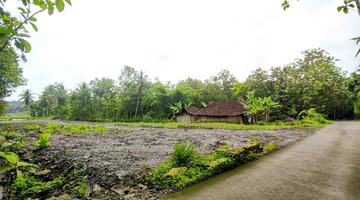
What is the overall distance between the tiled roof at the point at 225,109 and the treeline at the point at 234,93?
335 centimetres

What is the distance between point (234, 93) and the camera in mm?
28031

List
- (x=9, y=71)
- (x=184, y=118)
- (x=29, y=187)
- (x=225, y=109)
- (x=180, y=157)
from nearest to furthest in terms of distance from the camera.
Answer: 1. (x=29, y=187)
2. (x=180, y=157)
3. (x=9, y=71)
4. (x=225, y=109)
5. (x=184, y=118)

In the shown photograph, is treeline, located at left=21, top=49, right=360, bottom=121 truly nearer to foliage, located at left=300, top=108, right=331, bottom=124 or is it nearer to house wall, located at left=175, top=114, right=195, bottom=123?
house wall, located at left=175, top=114, right=195, bottom=123

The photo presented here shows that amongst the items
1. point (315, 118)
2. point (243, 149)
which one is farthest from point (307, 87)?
point (243, 149)

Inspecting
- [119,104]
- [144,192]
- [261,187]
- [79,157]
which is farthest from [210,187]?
[119,104]

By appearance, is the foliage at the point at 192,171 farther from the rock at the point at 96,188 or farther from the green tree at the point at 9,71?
the green tree at the point at 9,71

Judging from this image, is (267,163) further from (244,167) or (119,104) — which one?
(119,104)

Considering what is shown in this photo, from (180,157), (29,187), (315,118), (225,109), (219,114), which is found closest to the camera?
(29,187)

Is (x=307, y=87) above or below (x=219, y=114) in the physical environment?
above

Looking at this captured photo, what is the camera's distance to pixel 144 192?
2502 mm

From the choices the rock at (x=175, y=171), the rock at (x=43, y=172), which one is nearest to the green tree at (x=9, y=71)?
the rock at (x=43, y=172)

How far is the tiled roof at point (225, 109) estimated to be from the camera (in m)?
20.5

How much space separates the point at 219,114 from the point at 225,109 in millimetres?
1447

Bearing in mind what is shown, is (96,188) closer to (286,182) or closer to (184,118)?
(286,182)
